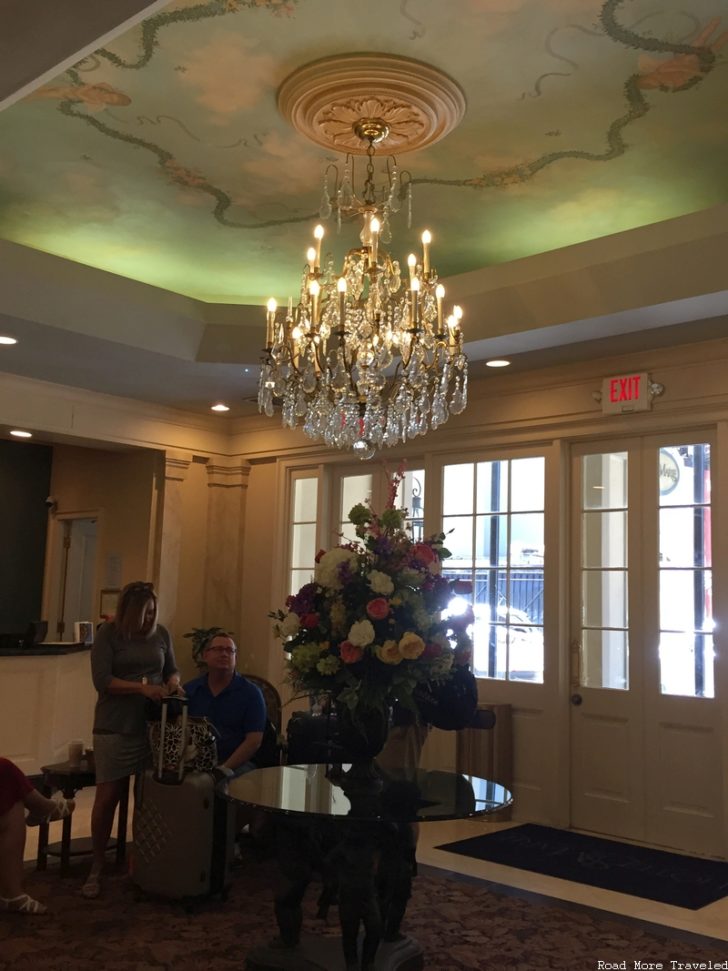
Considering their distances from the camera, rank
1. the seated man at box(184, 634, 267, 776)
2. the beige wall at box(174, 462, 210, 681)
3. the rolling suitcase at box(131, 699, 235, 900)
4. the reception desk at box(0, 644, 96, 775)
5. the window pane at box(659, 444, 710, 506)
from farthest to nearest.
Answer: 1. the beige wall at box(174, 462, 210, 681)
2. the reception desk at box(0, 644, 96, 775)
3. the window pane at box(659, 444, 710, 506)
4. the seated man at box(184, 634, 267, 776)
5. the rolling suitcase at box(131, 699, 235, 900)

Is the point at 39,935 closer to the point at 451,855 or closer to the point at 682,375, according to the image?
the point at 451,855

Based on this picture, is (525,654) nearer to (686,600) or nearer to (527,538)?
(527,538)

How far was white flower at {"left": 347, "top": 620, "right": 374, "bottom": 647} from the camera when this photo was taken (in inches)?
123

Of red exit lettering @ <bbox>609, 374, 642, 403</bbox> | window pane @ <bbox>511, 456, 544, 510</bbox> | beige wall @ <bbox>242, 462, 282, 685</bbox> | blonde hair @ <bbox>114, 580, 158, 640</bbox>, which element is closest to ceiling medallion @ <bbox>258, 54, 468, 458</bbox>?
blonde hair @ <bbox>114, 580, 158, 640</bbox>

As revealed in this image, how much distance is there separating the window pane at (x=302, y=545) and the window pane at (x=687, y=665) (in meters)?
3.01

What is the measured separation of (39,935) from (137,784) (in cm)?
72

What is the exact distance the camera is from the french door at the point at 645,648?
5273 mm

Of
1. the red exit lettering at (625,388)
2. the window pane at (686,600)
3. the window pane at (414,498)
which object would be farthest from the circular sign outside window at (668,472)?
the window pane at (414,498)

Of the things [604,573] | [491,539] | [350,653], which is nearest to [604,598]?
[604,573]

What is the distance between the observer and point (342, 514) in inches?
291

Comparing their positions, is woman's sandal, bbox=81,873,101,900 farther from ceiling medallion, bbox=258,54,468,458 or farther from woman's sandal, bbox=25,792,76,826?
ceiling medallion, bbox=258,54,468,458

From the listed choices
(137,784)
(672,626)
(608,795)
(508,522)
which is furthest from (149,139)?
(608,795)

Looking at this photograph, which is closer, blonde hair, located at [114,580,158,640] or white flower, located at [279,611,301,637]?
white flower, located at [279,611,301,637]

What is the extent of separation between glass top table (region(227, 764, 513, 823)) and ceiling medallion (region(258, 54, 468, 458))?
1.65 metres
